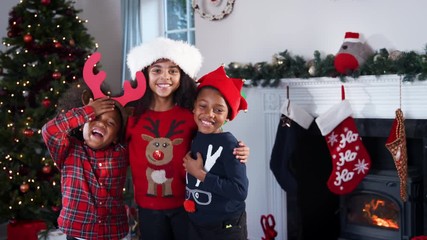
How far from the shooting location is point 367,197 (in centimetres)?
333

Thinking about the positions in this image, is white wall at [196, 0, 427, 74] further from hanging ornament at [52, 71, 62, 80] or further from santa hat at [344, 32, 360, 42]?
hanging ornament at [52, 71, 62, 80]

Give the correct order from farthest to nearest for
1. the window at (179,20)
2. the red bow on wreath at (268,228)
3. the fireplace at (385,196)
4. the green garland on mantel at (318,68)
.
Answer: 1. the window at (179,20)
2. the red bow on wreath at (268,228)
3. the fireplace at (385,196)
4. the green garland on mantel at (318,68)

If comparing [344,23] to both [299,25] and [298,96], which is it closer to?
[299,25]

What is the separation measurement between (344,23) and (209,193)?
1525 millimetres

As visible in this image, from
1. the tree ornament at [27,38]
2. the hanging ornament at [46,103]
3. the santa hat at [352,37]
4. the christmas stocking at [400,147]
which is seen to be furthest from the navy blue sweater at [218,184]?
the tree ornament at [27,38]

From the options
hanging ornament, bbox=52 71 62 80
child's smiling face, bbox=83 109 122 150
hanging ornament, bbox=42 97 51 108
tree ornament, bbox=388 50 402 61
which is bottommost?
child's smiling face, bbox=83 109 122 150

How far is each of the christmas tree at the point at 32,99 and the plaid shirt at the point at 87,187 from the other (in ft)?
5.06

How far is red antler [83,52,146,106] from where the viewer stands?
2.12 metres

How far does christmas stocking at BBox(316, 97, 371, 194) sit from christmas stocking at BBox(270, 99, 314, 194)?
0.52 feet

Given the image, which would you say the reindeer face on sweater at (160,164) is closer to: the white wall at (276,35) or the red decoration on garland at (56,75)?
the white wall at (276,35)

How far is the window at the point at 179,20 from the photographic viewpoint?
4.67 m

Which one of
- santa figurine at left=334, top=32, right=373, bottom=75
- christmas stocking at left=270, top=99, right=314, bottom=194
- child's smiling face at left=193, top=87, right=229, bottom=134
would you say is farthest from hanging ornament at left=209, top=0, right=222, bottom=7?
child's smiling face at left=193, top=87, right=229, bottom=134

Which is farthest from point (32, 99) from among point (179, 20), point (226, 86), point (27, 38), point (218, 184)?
point (218, 184)

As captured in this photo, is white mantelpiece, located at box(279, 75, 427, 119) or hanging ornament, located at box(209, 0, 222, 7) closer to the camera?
white mantelpiece, located at box(279, 75, 427, 119)
